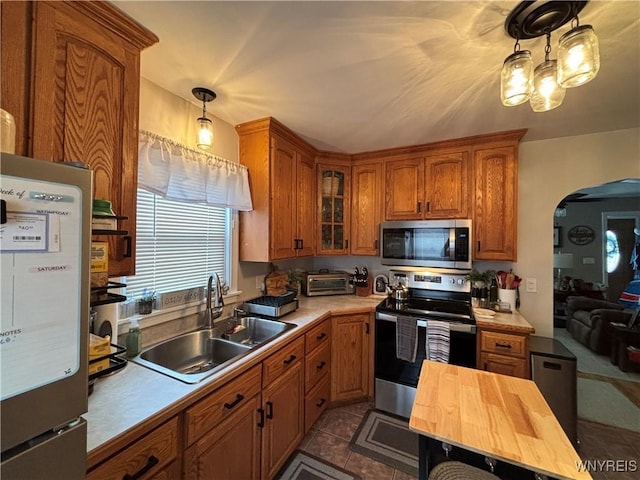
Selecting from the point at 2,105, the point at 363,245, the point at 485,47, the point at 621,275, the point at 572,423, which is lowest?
the point at 572,423

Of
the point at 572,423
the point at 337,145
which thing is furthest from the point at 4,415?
the point at 572,423

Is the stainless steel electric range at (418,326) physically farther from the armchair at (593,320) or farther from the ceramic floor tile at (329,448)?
the armchair at (593,320)

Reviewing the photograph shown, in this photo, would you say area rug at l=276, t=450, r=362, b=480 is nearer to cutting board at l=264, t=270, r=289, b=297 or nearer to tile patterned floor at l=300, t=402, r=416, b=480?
tile patterned floor at l=300, t=402, r=416, b=480

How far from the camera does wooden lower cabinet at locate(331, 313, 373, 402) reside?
2.37 m

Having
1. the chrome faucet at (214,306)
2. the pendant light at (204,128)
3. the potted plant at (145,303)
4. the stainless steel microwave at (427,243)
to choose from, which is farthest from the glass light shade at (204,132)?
the stainless steel microwave at (427,243)

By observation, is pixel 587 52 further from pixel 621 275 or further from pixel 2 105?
pixel 621 275

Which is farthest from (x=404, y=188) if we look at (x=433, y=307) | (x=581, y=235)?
(x=581, y=235)

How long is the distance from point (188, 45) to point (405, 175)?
81.6 inches

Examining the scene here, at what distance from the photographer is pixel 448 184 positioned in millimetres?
2492

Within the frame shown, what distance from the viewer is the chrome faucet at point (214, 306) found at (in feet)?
6.06

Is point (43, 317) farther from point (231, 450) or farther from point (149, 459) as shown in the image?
point (231, 450)

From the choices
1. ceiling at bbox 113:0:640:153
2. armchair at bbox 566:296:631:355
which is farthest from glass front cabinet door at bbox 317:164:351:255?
armchair at bbox 566:296:631:355

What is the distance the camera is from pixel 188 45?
1.28 meters

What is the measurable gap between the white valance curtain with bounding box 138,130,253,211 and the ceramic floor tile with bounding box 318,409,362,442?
1.88 metres
